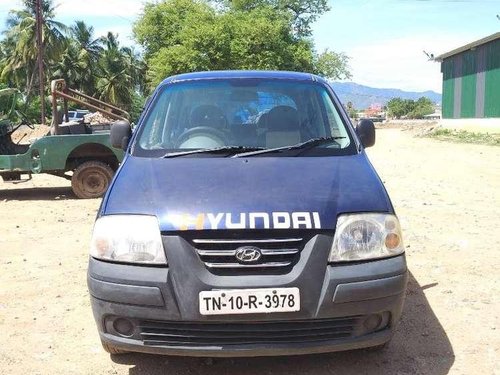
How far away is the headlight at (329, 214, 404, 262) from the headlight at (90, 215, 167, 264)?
836 mm

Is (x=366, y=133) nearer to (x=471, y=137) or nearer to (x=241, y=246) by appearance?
(x=241, y=246)

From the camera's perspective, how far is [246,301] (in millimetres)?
2625

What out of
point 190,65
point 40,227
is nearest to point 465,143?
point 190,65

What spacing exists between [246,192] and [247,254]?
0.37m

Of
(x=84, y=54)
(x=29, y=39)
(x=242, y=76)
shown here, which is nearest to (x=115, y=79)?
(x=84, y=54)

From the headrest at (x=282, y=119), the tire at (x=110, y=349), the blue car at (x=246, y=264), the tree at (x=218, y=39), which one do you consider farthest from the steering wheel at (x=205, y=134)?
the tree at (x=218, y=39)

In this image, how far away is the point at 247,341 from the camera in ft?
8.86

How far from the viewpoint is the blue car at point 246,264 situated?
104 inches

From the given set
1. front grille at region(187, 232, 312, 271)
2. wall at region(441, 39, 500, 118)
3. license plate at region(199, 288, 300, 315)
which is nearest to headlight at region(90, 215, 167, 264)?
front grille at region(187, 232, 312, 271)

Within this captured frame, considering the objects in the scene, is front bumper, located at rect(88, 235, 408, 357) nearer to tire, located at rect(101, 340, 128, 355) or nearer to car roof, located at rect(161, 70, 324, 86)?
tire, located at rect(101, 340, 128, 355)

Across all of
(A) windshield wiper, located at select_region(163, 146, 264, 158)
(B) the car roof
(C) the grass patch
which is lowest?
(C) the grass patch

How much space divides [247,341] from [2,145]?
8.02 metres

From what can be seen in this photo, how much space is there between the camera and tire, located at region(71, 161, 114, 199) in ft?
31.3

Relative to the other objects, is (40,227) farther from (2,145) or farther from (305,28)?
(305,28)
